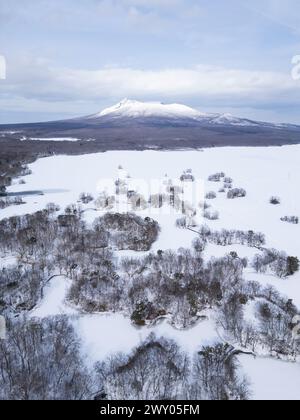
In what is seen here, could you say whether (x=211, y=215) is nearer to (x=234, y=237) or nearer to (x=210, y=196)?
(x=234, y=237)

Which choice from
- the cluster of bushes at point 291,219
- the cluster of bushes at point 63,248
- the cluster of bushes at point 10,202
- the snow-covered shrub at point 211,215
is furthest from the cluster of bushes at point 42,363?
the cluster of bushes at point 291,219

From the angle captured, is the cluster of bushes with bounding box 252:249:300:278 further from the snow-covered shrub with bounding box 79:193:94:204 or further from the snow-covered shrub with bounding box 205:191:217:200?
the snow-covered shrub with bounding box 79:193:94:204

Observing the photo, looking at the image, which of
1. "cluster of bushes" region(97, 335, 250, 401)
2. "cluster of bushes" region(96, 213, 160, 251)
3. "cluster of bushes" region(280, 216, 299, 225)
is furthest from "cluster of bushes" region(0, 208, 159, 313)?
"cluster of bushes" region(280, 216, 299, 225)

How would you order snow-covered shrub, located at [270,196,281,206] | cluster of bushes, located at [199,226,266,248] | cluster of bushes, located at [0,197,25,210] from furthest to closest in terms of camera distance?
snow-covered shrub, located at [270,196,281,206], cluster of bushes, located at [0,197,25,210], cluster of bushes, located at [199,226,266,248]

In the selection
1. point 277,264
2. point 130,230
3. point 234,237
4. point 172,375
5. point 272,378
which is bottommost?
point 272,378

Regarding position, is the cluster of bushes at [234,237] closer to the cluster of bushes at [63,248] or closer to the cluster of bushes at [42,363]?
the cluster of bushes at [63,248]

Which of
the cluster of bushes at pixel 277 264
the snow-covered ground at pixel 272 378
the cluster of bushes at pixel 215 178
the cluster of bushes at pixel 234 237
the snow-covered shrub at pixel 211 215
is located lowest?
the snow-covered ground at pixel 272 378

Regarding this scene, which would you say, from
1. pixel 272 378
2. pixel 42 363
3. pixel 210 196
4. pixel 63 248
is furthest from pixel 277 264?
pixel 210 196

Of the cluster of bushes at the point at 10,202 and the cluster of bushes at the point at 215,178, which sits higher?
the cluster of bushes at the point at 215,178

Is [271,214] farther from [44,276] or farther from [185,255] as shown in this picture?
[44,276]
